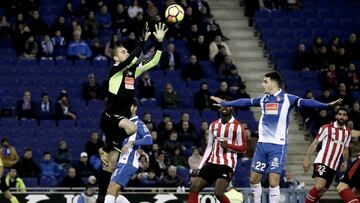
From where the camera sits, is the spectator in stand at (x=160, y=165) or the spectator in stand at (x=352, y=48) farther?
the spectator in stand at (x=352, y=48)

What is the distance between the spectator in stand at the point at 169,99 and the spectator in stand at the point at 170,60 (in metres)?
1.19

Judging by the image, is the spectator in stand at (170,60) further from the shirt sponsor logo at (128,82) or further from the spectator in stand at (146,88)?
the shirt sponsor logo at (128,82)

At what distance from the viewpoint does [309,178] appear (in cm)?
2608

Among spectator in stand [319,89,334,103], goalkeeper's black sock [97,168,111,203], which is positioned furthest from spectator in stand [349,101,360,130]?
goalkeeper's black sock [97,168,111,203]

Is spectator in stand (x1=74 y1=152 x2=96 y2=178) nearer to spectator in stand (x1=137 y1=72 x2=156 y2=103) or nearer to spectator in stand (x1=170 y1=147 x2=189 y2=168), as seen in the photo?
spectator in stand (x1=170 y1=147 x2=189 y2=168)

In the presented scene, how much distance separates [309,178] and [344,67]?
12.9 feet

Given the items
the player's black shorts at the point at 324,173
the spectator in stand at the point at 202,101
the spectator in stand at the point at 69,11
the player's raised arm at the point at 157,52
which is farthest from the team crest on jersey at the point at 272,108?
the spectator in stand at the point at 69,11

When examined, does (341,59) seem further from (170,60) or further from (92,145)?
(92,145)

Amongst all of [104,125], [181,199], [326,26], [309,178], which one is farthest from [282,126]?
[326,26]

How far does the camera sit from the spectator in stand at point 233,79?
2697cm

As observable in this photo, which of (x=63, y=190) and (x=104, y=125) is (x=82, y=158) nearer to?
(x=63, y=190)

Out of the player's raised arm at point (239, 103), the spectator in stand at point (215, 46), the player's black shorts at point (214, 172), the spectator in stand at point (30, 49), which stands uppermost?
the player's raised arm at point (239, 103)

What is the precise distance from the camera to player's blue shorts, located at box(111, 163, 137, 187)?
16688 mm

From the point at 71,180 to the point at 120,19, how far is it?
20.1ft
